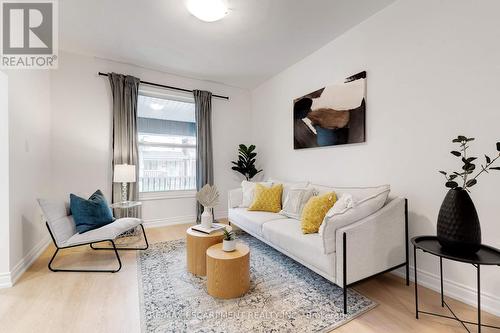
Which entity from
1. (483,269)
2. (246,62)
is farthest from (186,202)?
(483,269)

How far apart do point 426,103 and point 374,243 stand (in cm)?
136

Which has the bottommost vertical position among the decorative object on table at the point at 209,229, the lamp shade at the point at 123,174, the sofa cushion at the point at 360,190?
the decorative object on table at the point at 209,229

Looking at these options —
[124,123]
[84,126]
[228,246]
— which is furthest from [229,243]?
[84,126]

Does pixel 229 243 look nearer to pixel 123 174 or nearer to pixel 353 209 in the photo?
pixel 353 209

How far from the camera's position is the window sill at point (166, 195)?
392 centimetres

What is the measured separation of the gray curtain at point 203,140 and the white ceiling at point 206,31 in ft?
1.98

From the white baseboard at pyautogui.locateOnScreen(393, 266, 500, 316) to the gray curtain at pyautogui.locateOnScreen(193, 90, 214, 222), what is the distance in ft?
10.5

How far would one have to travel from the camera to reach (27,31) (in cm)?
254

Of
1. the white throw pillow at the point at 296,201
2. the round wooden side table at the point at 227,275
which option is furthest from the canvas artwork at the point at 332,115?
the round wooden side table at the point at 227,275

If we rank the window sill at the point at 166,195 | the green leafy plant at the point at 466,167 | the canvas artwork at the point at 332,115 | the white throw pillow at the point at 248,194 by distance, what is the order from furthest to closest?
the window sill at the point at 166,195, the white throw pillow at the point at 248,194, the canvas artwork at the point at 332,115, the green leafy plant at the point at 466,167

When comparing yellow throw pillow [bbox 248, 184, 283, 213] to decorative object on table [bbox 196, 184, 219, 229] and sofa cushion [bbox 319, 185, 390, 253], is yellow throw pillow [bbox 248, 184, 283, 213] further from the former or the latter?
sofa cushion [bbox 319, 185, 390, 253]

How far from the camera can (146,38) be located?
2.97 m

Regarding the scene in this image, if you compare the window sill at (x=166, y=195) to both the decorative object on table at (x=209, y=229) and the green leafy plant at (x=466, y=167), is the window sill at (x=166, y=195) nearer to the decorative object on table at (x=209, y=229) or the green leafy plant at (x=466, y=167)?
the decorative object on table at (x=209, y=229)

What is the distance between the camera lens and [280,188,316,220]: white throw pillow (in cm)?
281
